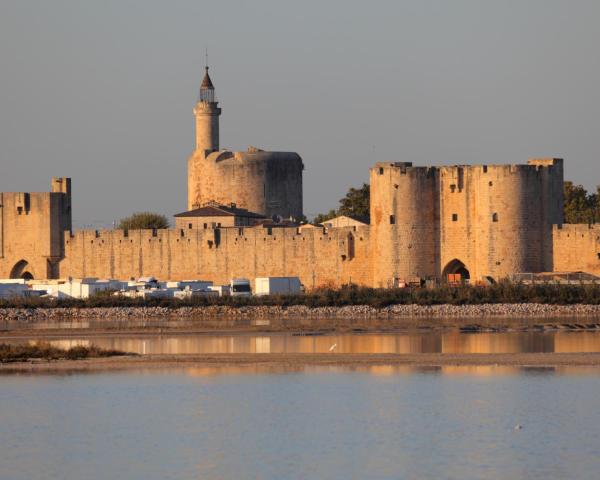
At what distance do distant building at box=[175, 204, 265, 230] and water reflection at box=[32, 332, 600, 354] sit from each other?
60.1 ft

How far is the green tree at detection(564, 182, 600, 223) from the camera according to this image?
196ft

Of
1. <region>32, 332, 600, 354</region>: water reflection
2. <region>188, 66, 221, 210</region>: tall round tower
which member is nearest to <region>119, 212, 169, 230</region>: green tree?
<region>188, 66, 221, 210</region>: tall round tower

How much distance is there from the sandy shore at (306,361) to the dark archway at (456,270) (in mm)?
16719

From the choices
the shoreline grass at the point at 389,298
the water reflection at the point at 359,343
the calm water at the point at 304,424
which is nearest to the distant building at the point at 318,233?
the shoreline grass at the point at 389,298

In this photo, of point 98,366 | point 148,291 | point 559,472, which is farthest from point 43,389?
point 148,291

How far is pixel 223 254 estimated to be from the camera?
48750 mm

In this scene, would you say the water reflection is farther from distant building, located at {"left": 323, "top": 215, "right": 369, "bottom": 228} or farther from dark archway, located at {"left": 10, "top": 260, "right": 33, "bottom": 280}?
dark archway, located at {"left": 10, "top": 260, "right": 33, "bottom": 280}

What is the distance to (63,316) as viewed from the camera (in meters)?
41.9

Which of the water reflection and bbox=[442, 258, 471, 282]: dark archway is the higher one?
bbox=[442, 258, 471, 282]: dark archway

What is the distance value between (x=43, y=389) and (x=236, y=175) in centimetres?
3195

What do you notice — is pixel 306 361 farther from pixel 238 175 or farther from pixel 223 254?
pixel 238 175

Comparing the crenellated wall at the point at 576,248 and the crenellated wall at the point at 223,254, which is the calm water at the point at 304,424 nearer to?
the crenellated wall at the point at 576,248

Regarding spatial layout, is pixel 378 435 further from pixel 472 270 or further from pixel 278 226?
pixel 278 226

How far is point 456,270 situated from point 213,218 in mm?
10109
